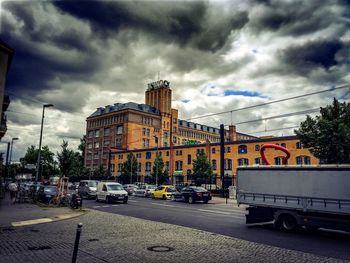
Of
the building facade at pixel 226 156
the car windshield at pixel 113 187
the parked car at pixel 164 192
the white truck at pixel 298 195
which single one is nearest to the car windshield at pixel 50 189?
the car windshield at pixel 113 187

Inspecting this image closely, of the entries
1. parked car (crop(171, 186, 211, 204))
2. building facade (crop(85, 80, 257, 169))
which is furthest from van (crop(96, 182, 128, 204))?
building facade (crop(85, 80, 257, 169))

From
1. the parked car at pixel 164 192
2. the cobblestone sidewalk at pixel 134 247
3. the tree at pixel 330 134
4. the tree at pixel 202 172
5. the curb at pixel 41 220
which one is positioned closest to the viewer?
the cobblestone sidewalk at pixel 134 247

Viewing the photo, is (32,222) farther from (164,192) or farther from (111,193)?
(164,192)

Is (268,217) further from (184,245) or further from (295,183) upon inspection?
(184,245)

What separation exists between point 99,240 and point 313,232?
31.2 feet

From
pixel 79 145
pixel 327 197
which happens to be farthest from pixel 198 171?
pixel 79 145

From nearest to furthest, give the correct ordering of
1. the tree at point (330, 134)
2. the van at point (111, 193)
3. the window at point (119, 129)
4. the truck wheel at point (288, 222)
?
the truck wheel at point (288, 222), the tree at point (330, 134), the van at point (111, 193), the window at point (119, 129)

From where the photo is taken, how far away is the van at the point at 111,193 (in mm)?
27344

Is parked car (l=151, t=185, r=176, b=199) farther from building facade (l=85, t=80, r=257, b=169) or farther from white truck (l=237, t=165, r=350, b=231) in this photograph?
building facade (l=85, t=80, r=257, b=169)

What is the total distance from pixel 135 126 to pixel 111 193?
6360 cm

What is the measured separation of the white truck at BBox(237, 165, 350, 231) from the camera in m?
12.0

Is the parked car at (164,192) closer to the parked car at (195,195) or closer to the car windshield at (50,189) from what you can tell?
the parked car at (195,195)

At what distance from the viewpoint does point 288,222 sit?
1358 cm

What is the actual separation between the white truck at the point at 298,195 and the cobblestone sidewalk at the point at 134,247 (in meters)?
3.60
